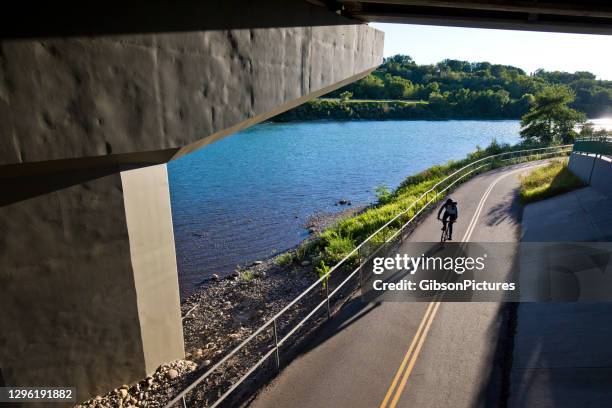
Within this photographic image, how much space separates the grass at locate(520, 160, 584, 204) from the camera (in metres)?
18.0

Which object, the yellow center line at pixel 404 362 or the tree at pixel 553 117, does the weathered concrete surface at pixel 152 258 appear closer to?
the yellow center line at pixel 404 362

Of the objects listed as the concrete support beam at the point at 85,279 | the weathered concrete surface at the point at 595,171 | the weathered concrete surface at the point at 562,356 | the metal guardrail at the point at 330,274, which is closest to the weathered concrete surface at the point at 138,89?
the concrete support beam at the point at 85,279

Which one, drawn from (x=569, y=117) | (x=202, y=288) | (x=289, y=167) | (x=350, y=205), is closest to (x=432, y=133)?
(x=569, y=117)

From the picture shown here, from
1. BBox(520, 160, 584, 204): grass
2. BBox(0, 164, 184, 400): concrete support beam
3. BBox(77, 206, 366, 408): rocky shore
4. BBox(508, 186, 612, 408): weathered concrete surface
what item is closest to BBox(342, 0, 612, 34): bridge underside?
BBox(0, 164, 184, 400): concrete support beam

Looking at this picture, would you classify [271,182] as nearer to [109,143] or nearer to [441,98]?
[109,143]

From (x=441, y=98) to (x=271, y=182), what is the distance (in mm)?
85558

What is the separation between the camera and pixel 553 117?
41781mm

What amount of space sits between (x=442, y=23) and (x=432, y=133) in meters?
65.0

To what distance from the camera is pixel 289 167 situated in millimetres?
40031

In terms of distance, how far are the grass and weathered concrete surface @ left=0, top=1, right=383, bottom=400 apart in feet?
48.8

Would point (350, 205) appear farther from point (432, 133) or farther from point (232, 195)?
point (432, 133)

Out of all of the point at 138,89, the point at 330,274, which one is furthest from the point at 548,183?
the point at 138,89

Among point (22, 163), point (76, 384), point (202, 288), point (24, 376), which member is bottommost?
point (202, 288)

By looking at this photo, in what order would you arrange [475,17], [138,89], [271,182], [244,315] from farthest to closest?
[271,182] → [244,315] → [475,17] → [138,89]
